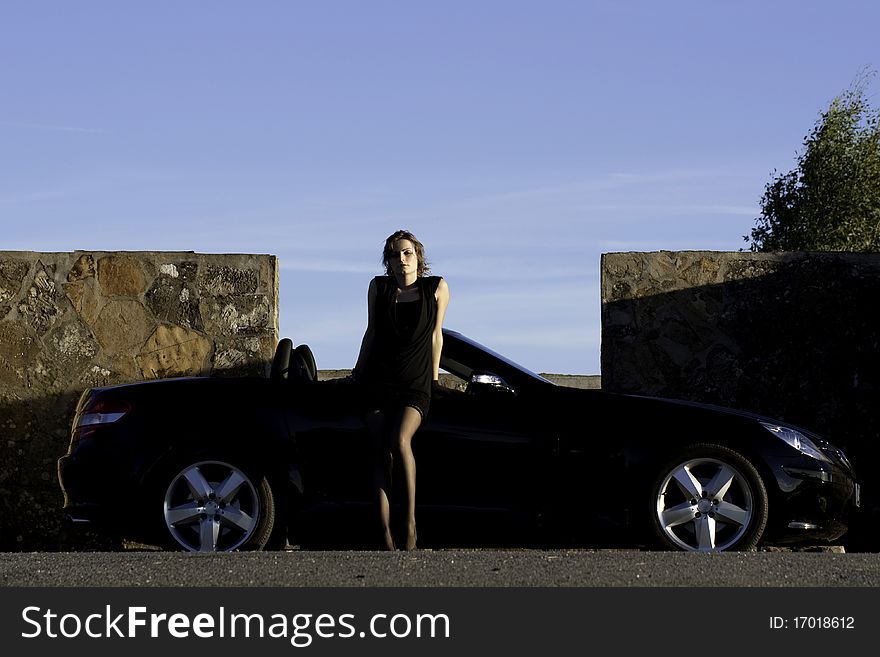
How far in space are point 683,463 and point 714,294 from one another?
13.2 ft

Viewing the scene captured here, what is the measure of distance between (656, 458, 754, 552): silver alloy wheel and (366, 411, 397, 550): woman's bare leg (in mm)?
1537

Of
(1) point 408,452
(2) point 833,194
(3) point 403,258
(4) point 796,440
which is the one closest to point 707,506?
(4) point 796,440

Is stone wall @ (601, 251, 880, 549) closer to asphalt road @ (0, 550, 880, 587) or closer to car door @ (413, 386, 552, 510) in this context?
car door @ (413, 386, 552, 510)

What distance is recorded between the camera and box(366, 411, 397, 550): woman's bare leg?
7.95 meters

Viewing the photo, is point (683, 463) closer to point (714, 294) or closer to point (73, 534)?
point (714, 294)

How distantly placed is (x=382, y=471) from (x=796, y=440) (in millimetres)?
2415

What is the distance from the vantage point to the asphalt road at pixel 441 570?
6371mm

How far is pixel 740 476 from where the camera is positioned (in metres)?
8.07

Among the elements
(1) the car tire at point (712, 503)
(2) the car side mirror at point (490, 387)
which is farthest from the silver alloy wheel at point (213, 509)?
(1) the car tire at point (712, 503)

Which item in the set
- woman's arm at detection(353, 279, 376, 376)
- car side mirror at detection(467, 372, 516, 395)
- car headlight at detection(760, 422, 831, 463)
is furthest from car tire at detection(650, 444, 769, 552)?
woman's arm at detection(353, 279, 376, 376)

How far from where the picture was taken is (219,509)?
810 centimetres

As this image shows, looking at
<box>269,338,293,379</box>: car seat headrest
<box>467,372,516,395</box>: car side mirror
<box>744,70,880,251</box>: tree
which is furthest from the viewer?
<box>744,70,880,251</box>: tree

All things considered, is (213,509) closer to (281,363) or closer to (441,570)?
(281,363)
